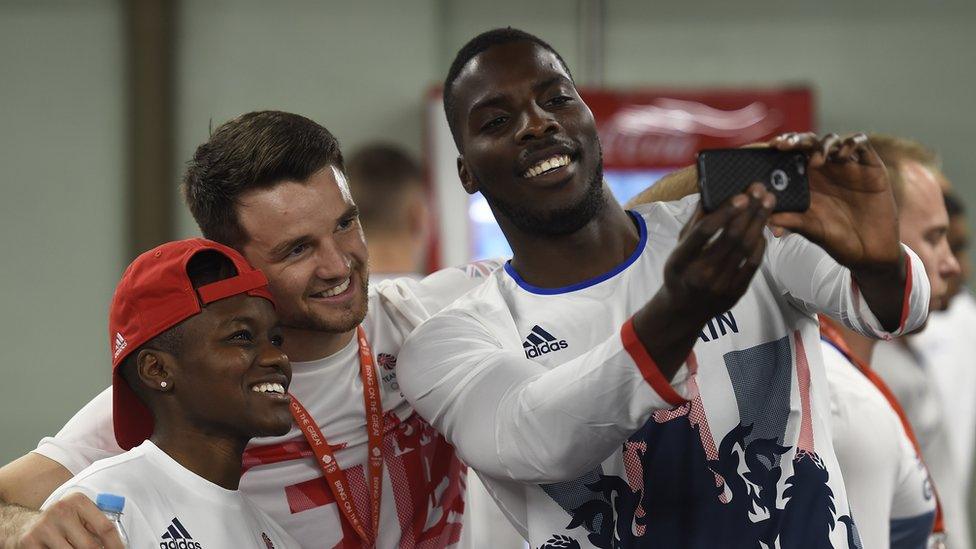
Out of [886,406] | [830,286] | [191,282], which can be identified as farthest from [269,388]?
[886,406]

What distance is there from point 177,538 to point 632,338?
3.20 ft

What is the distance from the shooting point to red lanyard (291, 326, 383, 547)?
2.56 metres

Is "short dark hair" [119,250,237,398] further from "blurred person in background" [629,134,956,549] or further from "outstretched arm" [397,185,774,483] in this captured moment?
"blurred person in background" [629,134,956,549]

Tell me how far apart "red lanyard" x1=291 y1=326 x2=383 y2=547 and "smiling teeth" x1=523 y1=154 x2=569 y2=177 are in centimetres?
67

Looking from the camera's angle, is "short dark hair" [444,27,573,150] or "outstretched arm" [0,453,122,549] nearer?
"outstretched arm" [0,453,122,549]

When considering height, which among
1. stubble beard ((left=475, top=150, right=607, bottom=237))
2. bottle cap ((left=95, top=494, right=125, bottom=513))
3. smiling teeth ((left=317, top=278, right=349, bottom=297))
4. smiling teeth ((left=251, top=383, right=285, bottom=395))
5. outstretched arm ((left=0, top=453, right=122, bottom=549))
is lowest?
outstretched arm ((left=0, top=453, right=122, bottom=549))

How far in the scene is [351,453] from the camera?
263 cm

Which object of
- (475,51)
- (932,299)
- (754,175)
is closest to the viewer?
(754,175)

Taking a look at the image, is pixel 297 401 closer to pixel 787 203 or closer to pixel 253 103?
pixel 787 203

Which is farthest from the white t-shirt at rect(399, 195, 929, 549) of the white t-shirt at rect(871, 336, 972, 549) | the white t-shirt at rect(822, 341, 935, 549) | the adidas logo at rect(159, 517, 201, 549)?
the white t-shirt at rect(871, 336, 972, 549)

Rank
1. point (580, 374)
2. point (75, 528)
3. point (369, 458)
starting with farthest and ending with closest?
point (369, 458)
point (75, 528)
point (580, 374)

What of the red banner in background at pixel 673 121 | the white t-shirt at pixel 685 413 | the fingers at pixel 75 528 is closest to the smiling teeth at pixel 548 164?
the white t-shirt at pixel 685 413

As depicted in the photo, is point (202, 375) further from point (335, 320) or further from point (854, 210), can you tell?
point (854, 210)

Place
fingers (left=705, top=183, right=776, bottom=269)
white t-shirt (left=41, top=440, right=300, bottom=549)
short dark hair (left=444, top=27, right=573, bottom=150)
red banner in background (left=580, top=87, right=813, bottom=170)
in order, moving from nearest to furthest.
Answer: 1. fingers (left=705, top=183, right=776, bottom=269)
2. white t-shirt (left=41, top=440, right=300, bottom=549)
3. short dark hair (left=444, top=27, right=573, bottom=150)
4. red banner in background (left=580, top=87, right=813, bottom=170)
